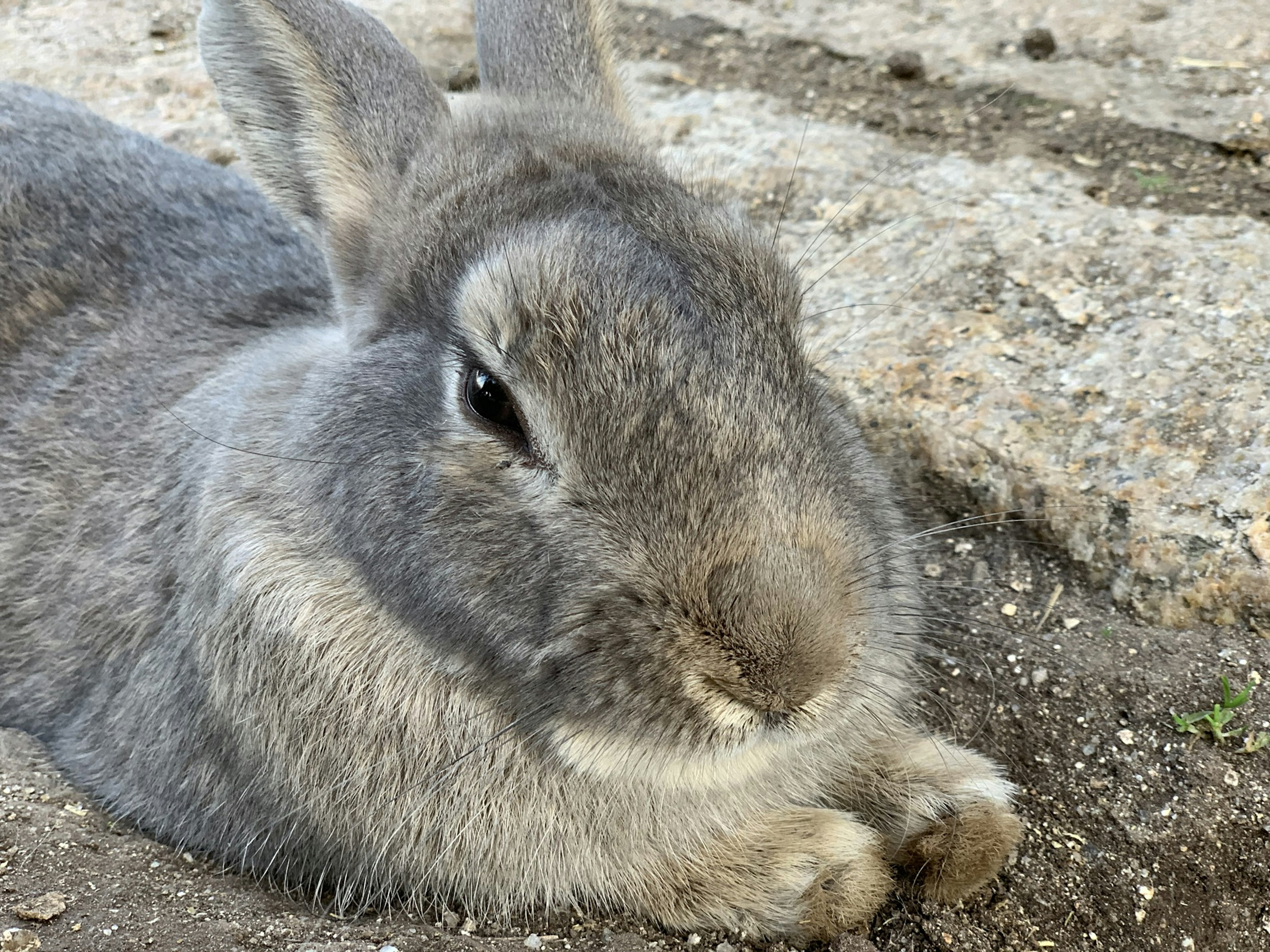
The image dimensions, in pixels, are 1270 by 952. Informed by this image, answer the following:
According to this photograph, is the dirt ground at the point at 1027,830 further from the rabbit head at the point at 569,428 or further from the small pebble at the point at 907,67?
the small pebble at the point at 907,67

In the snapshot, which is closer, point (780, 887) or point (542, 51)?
point (780, 887)

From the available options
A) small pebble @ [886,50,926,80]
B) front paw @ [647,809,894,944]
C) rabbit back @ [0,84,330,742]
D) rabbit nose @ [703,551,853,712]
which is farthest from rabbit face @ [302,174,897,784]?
small pebble @ [886,50,926,80]

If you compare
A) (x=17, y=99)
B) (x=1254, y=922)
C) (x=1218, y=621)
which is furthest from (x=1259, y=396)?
(x=17, y=99)

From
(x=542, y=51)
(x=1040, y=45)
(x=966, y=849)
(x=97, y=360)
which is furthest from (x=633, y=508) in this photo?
(x=1040, y=45)

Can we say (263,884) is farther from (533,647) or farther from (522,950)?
(533,647)

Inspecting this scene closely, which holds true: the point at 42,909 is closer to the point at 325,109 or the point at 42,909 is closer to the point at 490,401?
the point at 490,401

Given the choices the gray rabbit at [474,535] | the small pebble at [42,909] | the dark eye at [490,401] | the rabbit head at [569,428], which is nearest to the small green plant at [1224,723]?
the gray rabbit at [474,535]
